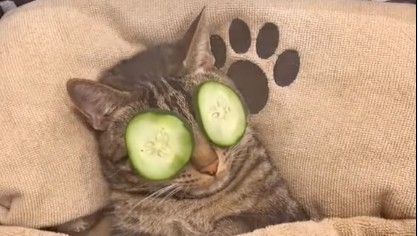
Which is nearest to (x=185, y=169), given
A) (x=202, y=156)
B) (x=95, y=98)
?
(x=202, y=156)

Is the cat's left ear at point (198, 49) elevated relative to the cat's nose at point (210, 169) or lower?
elevated

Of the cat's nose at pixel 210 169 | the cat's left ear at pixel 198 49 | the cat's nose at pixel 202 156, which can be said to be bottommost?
the cat's nose at pixel 210 169

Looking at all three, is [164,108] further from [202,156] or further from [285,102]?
[285,102]

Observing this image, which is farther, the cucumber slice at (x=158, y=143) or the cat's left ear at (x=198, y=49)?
the cat's left ear at (x=198, y=49)

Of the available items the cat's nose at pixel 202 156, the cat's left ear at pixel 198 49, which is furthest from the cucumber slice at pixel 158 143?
the cat's left ear at pixel 198 49

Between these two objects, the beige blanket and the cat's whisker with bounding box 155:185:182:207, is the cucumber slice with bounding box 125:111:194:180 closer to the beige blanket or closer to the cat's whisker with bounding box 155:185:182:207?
the cat's whisker with bounding box 155:185:182:207

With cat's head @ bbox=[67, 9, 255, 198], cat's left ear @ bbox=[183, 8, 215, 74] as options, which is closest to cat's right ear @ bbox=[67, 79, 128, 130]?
cat's head @ bbox=[67, 9, 255, 198]

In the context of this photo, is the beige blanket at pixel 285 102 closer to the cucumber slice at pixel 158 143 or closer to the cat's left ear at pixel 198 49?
the cat's left ear at pixel 198 49

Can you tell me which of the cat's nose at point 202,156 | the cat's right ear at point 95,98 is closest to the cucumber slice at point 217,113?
the cat's nose at point 202,156
